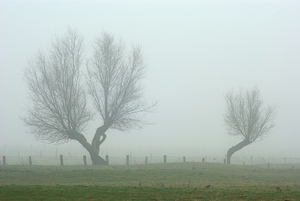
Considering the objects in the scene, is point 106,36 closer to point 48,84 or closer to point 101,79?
point 101,79

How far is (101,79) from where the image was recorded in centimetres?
4734

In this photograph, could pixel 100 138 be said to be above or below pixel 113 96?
below

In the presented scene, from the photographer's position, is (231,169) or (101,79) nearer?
(231,169)

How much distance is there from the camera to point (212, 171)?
35.0 meters

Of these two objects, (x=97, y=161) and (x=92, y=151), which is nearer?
(x=92, y=151)

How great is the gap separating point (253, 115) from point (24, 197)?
45.8 meters

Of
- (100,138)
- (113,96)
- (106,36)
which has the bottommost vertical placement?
(100,138)

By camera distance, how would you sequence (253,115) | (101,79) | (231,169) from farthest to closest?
(253,115) < (101,79) < (231,169)

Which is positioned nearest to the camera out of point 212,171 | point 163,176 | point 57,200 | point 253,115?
point 57,200

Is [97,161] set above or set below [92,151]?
below

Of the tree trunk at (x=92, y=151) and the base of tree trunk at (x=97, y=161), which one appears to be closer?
the tree trunk at (x=92, y=151)

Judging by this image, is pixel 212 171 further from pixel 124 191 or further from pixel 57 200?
pixel 57 200

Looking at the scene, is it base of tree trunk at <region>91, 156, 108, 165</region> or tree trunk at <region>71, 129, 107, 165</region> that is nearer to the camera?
tree trunk at <region>71, 129, 107, 165</region>

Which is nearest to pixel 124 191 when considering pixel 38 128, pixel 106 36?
pixel 38 128
